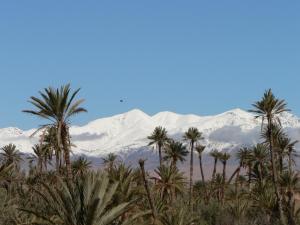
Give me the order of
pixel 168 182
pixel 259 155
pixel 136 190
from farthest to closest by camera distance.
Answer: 1. pixel 259 155
2. pixel 168 182
3. pixel 136 190

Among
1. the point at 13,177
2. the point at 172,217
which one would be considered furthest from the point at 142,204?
the point at 13,177

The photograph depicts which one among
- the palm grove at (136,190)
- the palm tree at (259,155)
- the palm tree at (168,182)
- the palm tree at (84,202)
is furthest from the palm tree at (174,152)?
the palm tree at (84,202)

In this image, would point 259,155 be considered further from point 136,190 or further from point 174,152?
point 136,190

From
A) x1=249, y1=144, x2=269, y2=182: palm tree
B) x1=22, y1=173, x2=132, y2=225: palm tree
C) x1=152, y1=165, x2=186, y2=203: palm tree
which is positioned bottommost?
x1=22, y1=173, x2=132, y2=225: palm tree

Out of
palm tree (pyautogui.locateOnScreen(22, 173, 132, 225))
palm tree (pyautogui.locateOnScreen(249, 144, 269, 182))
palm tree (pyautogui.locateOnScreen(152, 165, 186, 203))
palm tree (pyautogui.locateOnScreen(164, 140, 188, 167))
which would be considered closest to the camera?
palm tree (pyautogui.locateOnScreen(22, 173, 132, 225))

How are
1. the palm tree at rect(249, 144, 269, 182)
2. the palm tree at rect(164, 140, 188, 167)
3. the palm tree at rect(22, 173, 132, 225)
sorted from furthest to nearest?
the palm tree at rect(164, 140, 188, 167) < the palm tree at rect(249, 144, 269, 182) < the palm tree at rect(22, 173, 132, 225)

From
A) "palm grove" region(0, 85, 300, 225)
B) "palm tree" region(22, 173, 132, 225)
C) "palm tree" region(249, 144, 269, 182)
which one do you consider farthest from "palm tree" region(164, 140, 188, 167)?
"palm tree" region(22, 173, 132, 225)

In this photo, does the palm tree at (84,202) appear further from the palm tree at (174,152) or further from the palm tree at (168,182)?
the palm tree at (174,152)

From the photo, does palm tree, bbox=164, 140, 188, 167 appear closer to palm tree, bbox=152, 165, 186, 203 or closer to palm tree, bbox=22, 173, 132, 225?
palm tree, bbox=152, 165, 186, 203

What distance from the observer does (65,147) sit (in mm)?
43844

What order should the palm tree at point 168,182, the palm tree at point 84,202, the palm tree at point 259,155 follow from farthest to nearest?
the palm tree at point 259,155, the palm tree at point 168,182, the palm tree at point 84,202

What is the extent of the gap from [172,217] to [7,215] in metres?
15.6

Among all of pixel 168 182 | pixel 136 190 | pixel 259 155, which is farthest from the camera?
pixel 259 155

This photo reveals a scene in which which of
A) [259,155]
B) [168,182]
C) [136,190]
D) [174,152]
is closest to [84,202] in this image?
[136,190]
